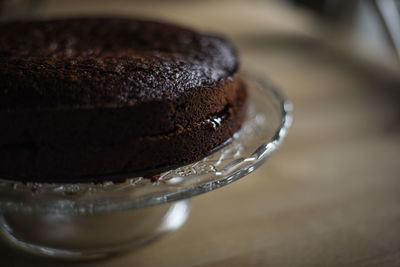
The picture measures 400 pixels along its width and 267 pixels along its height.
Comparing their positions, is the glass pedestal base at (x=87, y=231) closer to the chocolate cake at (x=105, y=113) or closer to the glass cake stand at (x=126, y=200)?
the glass cake stand at (x=126, y=200)

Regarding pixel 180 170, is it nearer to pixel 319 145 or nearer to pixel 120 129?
pixel 120 129

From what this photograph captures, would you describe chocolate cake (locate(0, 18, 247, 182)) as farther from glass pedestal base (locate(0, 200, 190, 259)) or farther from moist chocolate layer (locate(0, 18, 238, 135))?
glass pedestal base (locate(0, 200, 190, 259))

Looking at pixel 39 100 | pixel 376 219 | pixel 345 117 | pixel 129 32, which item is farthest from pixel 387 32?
pixel 39 100

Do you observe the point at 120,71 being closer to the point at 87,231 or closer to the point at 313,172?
the point at 87,231

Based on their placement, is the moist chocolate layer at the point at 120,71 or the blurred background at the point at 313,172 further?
the blurred background at the point at 313,172

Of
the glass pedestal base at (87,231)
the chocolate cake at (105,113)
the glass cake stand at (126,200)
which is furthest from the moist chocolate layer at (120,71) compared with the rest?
the glass pedestal base at (87,231)
